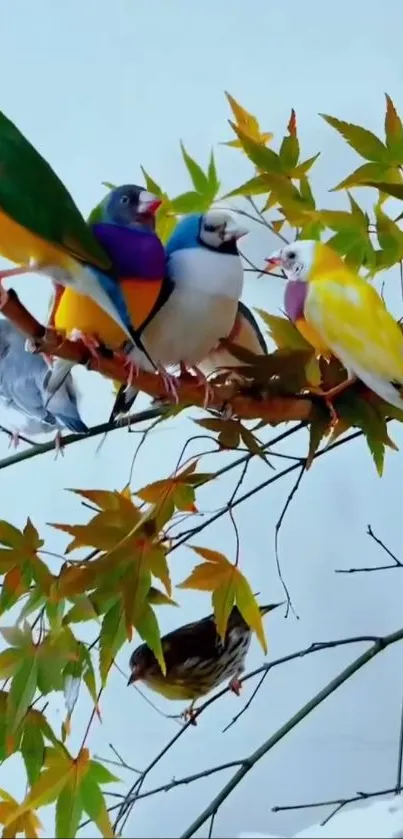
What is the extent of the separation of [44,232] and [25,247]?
Result: 1 centimetres

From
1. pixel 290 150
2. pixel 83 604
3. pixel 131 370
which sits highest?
pixel 290 150

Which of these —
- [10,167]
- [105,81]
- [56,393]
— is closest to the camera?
[10,167]

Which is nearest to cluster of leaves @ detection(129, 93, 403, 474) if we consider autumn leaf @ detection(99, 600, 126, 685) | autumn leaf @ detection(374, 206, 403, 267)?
autumn leaf @ detection(374, 206, 403, 267)

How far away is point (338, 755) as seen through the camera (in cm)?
80

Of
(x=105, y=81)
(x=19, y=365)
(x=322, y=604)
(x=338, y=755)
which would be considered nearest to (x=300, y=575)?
(x=322, y=604)

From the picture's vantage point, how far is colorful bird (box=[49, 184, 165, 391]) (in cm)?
43

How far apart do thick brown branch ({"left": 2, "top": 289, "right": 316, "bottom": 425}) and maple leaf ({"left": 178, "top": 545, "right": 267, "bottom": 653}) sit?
86 mm

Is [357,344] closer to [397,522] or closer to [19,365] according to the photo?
[19,365]

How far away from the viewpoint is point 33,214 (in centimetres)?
39

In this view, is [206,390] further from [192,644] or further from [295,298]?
[192,644]

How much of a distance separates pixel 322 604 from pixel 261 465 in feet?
0.47

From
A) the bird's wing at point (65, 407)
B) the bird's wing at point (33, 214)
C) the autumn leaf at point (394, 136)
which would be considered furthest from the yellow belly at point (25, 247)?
the autumn leaf at point (394, 136)

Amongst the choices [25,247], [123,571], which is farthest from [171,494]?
[25,247]

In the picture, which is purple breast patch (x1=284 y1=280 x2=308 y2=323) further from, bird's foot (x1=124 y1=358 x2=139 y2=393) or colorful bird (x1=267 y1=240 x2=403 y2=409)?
bird's foot (x1=124 y1=358 x2=139 y2=393)
